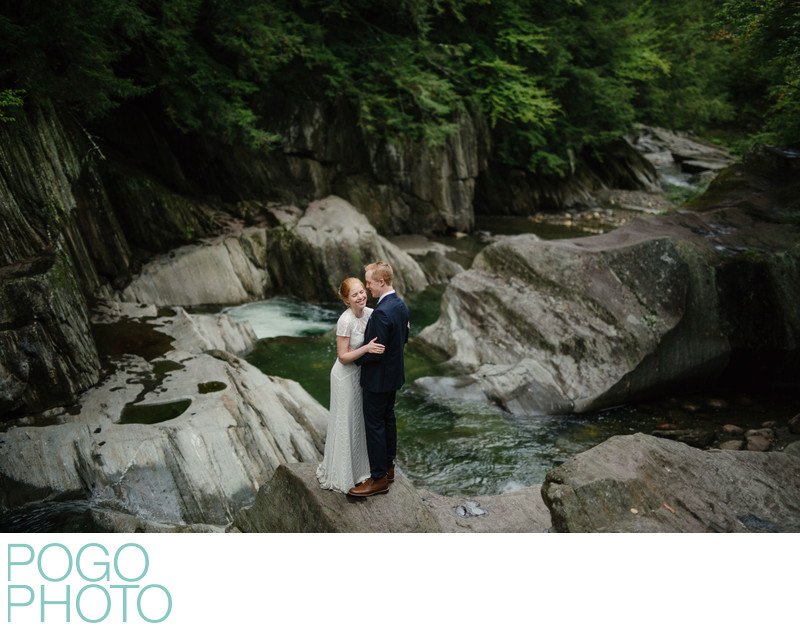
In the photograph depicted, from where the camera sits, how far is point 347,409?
4.00m

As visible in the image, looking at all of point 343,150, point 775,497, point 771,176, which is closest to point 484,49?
point 343,150

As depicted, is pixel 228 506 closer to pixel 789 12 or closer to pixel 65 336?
pixel 65 336

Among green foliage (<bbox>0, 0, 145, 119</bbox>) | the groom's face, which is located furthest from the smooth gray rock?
green foliage (<bbox>0, 0, 145, 119</bbox>)

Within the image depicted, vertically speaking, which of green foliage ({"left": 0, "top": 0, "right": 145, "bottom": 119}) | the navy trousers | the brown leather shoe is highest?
green foliage ({"left": 0, "top": 0, "right": 145, "bottom": 119})

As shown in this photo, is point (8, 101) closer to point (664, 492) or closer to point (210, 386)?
point (210, 386)

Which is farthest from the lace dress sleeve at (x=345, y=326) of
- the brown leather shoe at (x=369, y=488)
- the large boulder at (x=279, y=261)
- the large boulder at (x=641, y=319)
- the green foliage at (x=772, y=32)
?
the large boulder at (x=279, y=261)

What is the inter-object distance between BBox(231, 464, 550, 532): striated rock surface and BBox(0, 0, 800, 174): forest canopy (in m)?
5.24

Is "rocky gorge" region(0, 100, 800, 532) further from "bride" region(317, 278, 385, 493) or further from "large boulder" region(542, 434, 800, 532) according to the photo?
"bride" region(317, 278, 385, 493)

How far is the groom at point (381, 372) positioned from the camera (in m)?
3.83

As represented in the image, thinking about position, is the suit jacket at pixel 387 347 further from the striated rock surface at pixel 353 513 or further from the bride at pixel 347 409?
the striated rock surface at pixel 353 513

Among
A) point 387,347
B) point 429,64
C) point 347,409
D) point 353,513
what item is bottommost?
point 353,513

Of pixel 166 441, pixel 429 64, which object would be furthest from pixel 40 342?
pixel 429 64

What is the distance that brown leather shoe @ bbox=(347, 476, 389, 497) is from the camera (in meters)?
3.99

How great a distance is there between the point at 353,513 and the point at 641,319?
5.65 m
